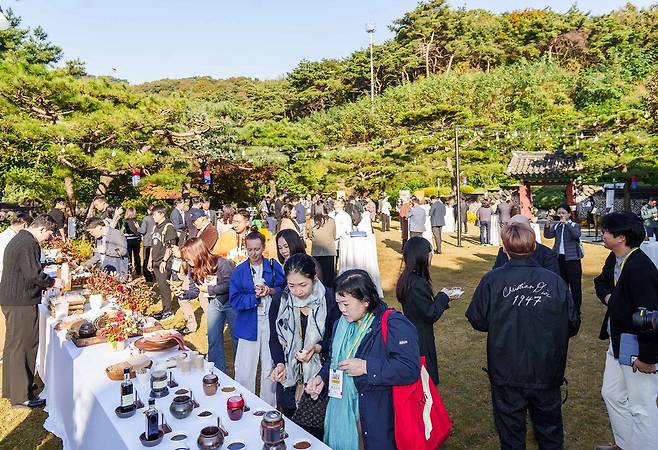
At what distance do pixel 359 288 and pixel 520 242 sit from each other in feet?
3.61

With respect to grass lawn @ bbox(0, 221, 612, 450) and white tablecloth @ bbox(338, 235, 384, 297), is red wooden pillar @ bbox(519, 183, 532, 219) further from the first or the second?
white tablecloth @ bbox(338, 235, 384, 297)

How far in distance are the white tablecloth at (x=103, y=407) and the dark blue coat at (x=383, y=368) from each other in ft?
0.86

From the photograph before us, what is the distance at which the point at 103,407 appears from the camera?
2.53m

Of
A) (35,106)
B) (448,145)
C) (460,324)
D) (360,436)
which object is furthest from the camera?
(448,145)

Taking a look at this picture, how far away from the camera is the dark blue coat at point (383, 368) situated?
2084 millimetres

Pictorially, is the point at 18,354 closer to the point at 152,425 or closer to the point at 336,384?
the point at 152,425

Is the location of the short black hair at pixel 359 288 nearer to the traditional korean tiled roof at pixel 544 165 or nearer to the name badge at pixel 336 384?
the name badge at pixel 336 384

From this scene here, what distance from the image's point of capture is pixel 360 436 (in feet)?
7.23

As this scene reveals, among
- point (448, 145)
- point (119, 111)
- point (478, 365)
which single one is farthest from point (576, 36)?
point (478, 365)

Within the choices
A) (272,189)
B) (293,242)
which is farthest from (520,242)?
→ (272,189)

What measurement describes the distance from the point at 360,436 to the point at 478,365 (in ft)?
10.7

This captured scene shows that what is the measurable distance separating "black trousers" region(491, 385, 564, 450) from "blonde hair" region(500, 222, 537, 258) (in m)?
0.80

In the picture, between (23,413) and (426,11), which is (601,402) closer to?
(23,413)

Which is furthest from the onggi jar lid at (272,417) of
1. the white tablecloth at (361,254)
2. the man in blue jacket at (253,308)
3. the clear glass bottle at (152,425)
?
the white tablecloth at (361,254)
